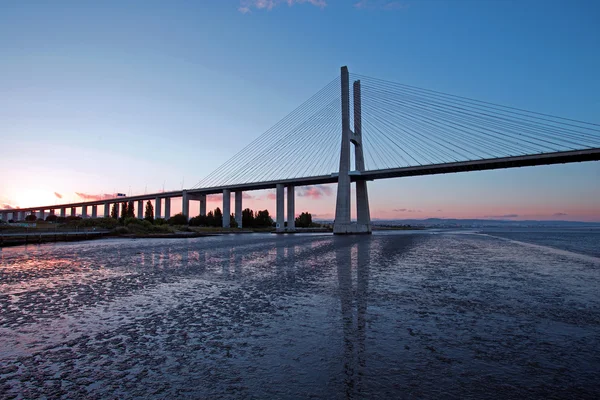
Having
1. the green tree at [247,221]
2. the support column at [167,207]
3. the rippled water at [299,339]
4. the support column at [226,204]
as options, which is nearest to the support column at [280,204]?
the support column at [226,204]

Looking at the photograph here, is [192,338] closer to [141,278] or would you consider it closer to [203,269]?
[141,278]

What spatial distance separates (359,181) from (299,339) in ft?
192

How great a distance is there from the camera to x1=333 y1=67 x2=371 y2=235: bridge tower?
189ft

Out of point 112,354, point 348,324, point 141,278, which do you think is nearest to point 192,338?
point 112,354

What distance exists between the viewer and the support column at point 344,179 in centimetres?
5766

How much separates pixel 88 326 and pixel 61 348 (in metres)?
1.32

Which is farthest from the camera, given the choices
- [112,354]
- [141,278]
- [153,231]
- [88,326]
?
[153,231]

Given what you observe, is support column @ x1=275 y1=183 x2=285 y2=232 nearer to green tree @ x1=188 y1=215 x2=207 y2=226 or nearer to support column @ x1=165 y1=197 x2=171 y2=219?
green tree @ x1=188 y1=215 x2=207 y2=226

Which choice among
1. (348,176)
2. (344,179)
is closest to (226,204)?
(344,179)

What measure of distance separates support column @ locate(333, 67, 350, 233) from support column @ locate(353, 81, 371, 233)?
4.54 meters

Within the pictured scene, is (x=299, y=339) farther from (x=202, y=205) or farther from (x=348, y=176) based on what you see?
(x=202, y=205)

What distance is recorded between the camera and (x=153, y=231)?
59.2m

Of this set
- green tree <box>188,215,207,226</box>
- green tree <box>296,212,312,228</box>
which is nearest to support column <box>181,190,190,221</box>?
green tree <box>188,215,207,226</box>

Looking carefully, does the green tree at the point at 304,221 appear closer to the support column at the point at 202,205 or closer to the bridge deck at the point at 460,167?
the support column at the point at 202,205
